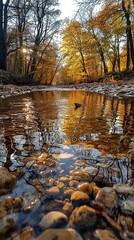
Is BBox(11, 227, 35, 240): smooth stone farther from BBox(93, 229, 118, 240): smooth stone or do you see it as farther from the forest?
the forest

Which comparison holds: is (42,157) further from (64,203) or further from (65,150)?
(64,203)

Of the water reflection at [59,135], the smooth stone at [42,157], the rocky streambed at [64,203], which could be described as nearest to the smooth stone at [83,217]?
the rocky streambed at [64,203]

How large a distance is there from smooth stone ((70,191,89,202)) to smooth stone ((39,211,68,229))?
115 mm

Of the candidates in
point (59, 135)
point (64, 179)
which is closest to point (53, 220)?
point (64, 179)

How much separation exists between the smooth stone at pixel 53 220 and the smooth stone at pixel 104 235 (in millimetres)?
134

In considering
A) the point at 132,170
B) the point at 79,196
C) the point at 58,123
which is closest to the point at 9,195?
the point at 79,196

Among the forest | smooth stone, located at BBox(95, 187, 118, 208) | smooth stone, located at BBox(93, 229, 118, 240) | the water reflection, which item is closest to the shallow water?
the water reflection

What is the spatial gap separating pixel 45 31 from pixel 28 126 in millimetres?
17516

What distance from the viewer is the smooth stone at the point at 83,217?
0.74 metres

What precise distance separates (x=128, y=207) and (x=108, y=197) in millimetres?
98

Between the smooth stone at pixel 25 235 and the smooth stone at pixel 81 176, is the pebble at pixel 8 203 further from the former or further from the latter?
the smooth stone at pixel 81 176

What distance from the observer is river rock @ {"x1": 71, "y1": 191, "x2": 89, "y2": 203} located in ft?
2.87

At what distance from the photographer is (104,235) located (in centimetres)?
69

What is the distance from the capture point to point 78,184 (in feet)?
3.32
